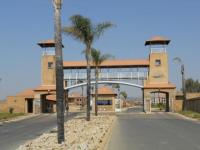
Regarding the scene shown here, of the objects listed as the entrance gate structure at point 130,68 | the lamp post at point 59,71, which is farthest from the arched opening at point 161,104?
the lamp post at point 59,71

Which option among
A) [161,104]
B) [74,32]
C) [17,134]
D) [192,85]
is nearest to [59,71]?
[17,134]

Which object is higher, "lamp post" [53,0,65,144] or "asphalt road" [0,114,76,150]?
"lamp post" [53,0,65,144]

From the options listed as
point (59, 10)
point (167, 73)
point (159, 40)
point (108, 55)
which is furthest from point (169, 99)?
point (59, 10)

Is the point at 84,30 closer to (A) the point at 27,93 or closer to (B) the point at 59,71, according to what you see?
(B) the point at 59,71

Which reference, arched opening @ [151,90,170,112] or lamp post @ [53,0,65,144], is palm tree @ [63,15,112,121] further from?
arched opening @ [151,90,170,112]

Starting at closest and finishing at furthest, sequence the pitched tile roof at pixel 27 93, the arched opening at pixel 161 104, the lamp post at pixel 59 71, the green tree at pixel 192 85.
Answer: the lamp post at pixel 59 71
the arched opening at pixel 161 104
the pitched tile roof at pixel 27 93
the green tree at pixel 192 85

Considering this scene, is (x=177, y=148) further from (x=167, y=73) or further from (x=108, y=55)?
(x=167, y=73)

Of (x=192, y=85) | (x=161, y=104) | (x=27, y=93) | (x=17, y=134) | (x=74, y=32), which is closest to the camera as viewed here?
(x=17, y=134)

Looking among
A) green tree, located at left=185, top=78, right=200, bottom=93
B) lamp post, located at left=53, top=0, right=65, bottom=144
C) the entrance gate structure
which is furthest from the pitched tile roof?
green tree, located at left=185, top=78, right=200, bottom=93

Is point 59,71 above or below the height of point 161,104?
above

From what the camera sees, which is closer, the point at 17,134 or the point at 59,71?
the point at 59,71

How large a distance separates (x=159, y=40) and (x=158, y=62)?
3.86m

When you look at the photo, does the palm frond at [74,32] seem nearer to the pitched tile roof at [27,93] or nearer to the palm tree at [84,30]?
the palm tree at [84,30]

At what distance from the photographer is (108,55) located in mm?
65625
